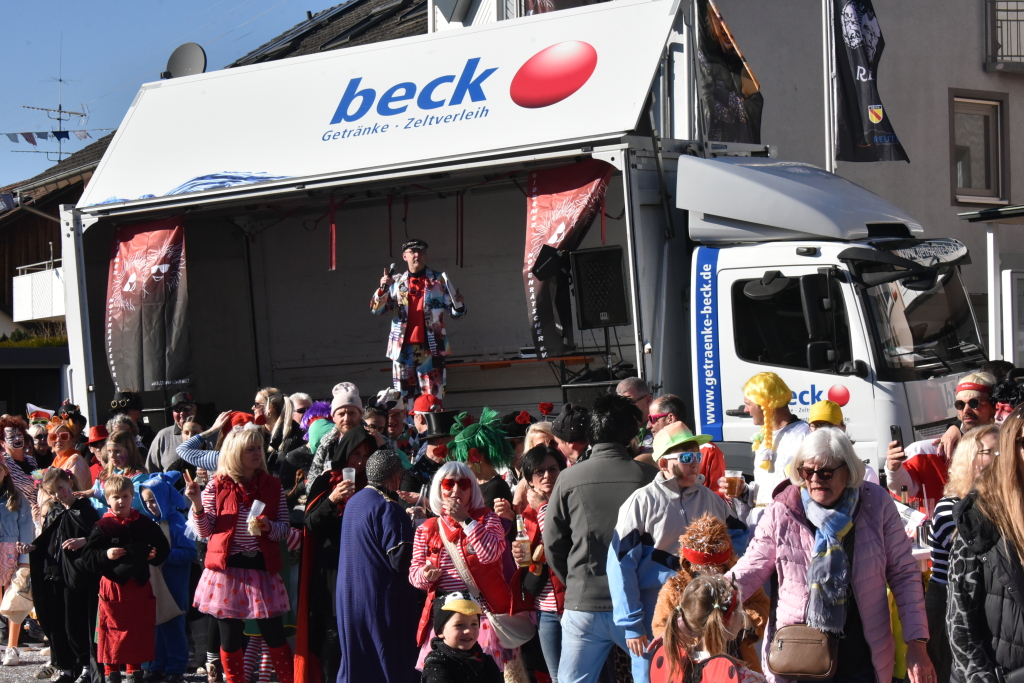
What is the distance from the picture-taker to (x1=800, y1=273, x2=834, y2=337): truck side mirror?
7457 mm

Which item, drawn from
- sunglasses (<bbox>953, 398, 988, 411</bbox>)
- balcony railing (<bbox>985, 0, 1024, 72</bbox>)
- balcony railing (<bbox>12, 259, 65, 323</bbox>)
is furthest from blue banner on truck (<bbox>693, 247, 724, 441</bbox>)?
balcony railing (<bbox>12, 259, 65, 323</bbox>)

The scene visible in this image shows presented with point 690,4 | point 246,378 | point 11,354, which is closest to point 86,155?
point 11,354

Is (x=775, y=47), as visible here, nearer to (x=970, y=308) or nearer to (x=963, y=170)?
(x=963, y=170)

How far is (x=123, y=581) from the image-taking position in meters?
6.69

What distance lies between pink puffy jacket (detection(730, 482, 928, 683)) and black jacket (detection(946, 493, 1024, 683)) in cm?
37

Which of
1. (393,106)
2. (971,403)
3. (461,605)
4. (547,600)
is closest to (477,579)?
(461,605)

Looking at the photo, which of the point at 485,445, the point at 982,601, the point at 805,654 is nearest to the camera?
the point at 982,601

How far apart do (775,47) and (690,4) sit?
8.00m

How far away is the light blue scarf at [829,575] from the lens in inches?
149

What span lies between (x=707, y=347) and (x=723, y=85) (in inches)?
103

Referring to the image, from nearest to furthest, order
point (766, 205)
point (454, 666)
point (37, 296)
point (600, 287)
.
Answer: point (454, 666), point (766, 205), point (600, 287), point (37, 296)

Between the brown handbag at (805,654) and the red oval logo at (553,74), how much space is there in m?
5.54

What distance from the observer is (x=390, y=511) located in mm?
5699

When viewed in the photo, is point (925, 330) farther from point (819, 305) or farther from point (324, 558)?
point (324, 558)
